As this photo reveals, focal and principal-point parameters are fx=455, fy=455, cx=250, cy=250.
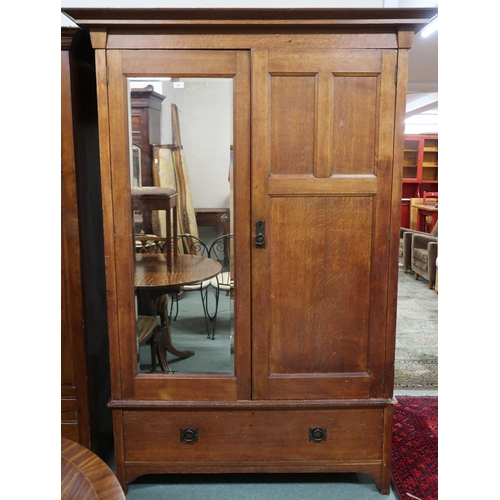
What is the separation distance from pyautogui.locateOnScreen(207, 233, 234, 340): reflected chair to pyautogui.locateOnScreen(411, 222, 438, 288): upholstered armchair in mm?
3849

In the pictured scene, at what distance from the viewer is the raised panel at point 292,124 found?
5.20 feet

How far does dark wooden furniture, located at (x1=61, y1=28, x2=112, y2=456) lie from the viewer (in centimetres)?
170

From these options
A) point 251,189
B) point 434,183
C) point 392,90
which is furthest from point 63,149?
point 434,183

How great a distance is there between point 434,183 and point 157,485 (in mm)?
9693

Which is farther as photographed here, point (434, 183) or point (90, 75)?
point (434, 183)

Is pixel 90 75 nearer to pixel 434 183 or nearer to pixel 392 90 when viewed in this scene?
pixel 392 90

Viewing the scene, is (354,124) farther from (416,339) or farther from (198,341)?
(416,339)

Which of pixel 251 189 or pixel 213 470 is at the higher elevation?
pixel 251 189

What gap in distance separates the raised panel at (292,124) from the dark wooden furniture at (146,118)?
409 mm

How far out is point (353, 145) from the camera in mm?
1625

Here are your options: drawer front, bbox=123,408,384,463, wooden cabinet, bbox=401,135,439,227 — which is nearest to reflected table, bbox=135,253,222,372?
drawer front, bbox=123,408,384,463

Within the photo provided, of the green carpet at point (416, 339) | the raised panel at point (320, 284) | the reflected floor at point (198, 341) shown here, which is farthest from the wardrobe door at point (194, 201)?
the green carpet at point (416, 339)

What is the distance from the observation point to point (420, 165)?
9992 millimetres

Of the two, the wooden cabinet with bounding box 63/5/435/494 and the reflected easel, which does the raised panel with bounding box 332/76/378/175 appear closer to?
the wooden cabinet with bounding box 63/5/435/494
